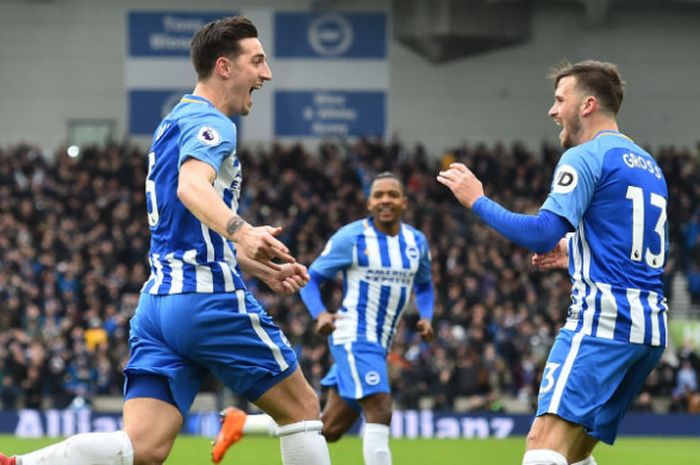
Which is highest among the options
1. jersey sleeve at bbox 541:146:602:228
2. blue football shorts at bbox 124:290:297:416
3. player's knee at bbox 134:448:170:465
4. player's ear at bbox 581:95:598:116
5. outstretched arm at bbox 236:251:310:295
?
player's ear at bbox 581:95:598:116

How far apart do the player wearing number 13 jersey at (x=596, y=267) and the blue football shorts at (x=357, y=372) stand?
3.64 m

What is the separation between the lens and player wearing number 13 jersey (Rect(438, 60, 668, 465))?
576 cm

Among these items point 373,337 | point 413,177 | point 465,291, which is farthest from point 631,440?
point 413,177

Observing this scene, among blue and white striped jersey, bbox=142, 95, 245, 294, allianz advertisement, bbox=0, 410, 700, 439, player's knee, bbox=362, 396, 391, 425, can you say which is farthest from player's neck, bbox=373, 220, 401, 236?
allianz advertisement, bbox=0, 410, 700, 439

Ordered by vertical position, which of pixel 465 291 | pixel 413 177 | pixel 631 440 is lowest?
pixel 631 440

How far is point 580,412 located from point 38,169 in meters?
24.7

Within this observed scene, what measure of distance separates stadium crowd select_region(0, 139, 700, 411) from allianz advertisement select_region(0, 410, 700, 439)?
0.81m

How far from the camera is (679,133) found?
3409 cm

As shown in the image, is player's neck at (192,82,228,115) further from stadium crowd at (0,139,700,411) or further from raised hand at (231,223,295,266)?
stadium crowd at (0,139,700,411)

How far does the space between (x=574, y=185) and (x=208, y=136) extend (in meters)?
1.58

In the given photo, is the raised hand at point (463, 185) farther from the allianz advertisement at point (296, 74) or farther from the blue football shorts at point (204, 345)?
the allianz advertisement at point (296, 74)

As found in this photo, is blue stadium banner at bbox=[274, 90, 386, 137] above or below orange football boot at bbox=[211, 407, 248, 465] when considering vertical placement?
above

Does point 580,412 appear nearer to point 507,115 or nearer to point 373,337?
point 373,337

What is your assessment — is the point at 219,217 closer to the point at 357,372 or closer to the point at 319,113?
the point at 357,372
